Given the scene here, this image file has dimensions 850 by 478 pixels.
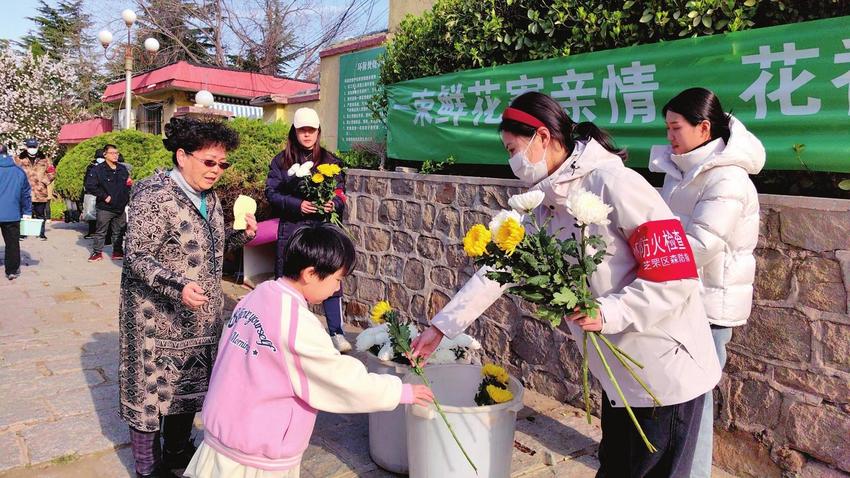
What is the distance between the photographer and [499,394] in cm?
265

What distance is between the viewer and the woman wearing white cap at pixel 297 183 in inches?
179

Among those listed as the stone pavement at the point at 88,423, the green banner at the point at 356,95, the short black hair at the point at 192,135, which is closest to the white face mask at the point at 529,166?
the short black hair at the point at 192,135

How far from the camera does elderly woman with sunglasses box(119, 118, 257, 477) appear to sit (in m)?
2.76

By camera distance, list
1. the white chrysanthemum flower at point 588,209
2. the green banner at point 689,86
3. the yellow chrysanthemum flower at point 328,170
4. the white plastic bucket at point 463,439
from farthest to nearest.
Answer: the yellow chrysanthemum flower at point 328,170 < the green banner at point 689,86 < the white plastic bucket at point 463,439 < the white chrysanthemum flower at point 588,209

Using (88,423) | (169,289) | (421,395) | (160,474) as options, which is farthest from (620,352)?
(88,423)

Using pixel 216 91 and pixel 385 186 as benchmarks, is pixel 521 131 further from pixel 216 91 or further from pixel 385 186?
pixel 216 91

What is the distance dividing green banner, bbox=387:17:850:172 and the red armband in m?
1.57

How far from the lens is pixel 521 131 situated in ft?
7.41

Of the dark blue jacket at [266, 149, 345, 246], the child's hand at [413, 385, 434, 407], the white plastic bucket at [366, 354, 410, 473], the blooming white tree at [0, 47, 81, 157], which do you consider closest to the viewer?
the child's hand at [413, 385, 434, 407]

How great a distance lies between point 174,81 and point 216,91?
110cm

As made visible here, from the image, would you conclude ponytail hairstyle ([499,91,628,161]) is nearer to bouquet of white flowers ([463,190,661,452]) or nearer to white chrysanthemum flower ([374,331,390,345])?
bouquet of white flowers ([463,190,661,452])

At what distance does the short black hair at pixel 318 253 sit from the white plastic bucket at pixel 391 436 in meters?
1.13

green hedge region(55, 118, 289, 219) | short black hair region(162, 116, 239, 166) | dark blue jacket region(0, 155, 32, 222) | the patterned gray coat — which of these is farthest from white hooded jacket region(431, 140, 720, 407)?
dark blue jacket region(0, 155, 32, 222)

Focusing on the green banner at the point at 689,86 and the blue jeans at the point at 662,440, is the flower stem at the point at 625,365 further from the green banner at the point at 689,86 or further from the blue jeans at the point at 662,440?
the green banner at the point at 689,86
